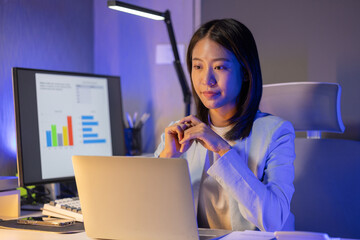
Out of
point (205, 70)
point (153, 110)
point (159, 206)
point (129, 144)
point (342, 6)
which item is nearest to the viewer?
point (159, 206)

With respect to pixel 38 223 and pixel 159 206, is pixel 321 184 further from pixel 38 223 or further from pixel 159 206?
pixel 38 223

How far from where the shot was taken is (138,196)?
1.00m

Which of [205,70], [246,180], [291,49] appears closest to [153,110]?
[291,49]

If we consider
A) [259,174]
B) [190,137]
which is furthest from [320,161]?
[190,137]

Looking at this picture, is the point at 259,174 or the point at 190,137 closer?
the point at 190,137

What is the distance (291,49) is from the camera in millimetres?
2217

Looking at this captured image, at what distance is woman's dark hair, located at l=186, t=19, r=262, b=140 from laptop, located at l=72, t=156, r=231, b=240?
1.73 ft

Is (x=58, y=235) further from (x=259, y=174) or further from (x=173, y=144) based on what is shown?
(x=259, y=174)

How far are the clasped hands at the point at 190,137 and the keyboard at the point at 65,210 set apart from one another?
31 centimetres

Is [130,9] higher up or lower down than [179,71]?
higher up

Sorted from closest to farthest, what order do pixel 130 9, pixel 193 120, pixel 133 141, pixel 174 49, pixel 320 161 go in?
1. pixel 193 120
2. pixel 320 161
3. pixel 130 9
4. pixel 174 49
5. pixel 133 141

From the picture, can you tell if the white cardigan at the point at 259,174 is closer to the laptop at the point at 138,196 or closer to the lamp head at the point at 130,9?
the laptop at the point at 138,196

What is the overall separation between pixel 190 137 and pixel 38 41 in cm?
114

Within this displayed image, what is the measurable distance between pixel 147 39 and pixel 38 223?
4.71ft
